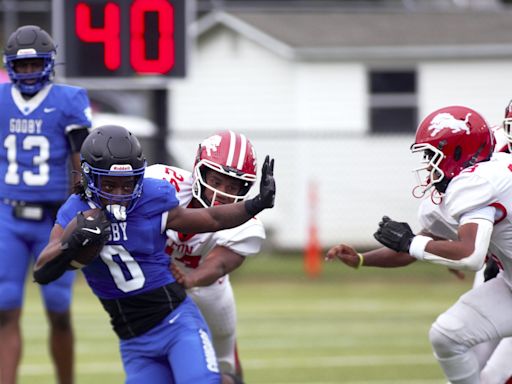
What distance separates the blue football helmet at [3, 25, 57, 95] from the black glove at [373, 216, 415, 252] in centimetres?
234

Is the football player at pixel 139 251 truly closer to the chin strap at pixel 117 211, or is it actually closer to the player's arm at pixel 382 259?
the chin strap at pixel 117 211

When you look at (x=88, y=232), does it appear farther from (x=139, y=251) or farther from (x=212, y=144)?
(x=212, y=144)

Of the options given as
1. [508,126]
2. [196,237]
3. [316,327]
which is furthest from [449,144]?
[316,327]

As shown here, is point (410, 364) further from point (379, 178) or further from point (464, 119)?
point (379, 178)

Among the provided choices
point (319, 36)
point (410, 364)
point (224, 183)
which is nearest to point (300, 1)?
point (319, 36)

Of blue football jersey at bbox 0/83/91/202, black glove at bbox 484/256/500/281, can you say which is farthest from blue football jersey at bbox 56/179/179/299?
black glove at bbox 484/256/500/281

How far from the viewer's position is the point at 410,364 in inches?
350

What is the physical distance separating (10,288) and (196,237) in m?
1.38

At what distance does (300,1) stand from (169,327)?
769 inches

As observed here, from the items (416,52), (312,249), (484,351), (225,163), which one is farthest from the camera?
(416,52)

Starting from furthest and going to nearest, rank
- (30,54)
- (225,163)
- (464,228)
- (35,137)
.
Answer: (35,137) → (30,54) → (225,163) → (464,228)

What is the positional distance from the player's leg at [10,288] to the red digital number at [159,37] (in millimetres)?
2373

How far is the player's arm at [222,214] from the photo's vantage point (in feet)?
17.4

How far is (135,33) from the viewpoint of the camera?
29.6 feet
